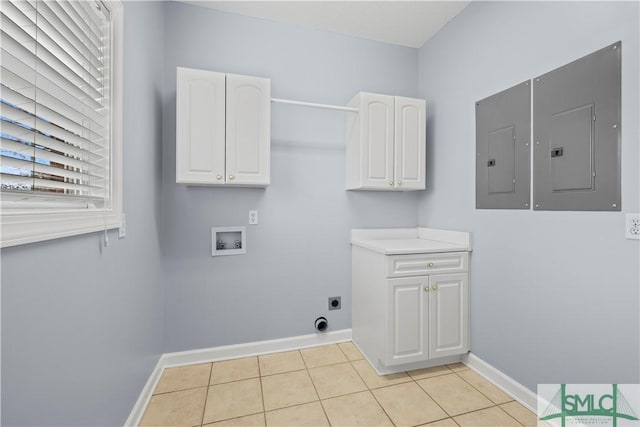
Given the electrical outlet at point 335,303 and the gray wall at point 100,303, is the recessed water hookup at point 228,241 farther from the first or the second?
the electrical outlet at point 335,303

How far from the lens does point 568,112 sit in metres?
1.47

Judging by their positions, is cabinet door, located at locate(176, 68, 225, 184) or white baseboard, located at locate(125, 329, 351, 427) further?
white baseboard, located at locate(125, 329, 351, 427)

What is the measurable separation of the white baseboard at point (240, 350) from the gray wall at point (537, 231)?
1.16 metres

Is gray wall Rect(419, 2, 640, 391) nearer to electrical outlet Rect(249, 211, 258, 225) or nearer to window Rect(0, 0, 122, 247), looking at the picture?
electrical outlet Rect(249, 211, 258, 225)

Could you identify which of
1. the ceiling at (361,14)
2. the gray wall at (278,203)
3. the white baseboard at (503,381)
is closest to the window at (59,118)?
the gray wall at (278,203)

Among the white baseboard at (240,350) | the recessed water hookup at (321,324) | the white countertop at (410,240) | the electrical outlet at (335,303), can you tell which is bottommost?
the white baseboard at (240,350)

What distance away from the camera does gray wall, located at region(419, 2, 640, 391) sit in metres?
1.28

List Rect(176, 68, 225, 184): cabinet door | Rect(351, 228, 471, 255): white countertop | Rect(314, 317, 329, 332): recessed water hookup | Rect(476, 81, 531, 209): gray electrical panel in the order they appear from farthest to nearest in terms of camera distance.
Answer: Rect(314, 317, 329, 332): recessed water hookup, Rect(351, 228, 471, 255): white countertop, Rect(176, 68, 225, 184): cabinet door, Rect(476, 81, 531, 209): gray electrical panel

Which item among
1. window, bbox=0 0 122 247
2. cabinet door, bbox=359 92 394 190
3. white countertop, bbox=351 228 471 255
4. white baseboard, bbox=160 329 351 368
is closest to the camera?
window, bbox=0 0 122 247

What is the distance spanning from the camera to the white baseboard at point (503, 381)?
5.49 ft

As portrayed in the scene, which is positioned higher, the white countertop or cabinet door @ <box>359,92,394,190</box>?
cabinet door @ <box>359,92,394,190</box>

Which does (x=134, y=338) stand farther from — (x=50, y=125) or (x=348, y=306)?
(x=348, y=306)

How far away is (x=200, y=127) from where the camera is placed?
189cm

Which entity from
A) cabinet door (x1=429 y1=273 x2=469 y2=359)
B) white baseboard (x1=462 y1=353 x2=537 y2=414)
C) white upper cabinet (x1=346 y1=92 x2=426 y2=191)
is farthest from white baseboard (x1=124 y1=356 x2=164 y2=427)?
white baseboard (x1=462 y1=353 x2=537 y2=414)
